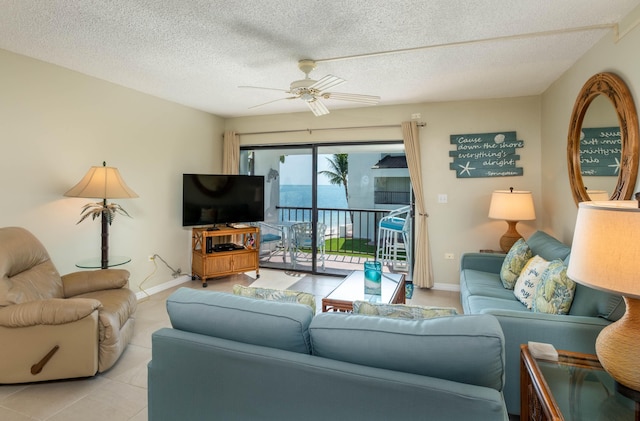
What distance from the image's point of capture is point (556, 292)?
1.98 meters

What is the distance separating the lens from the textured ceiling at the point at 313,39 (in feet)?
7.01

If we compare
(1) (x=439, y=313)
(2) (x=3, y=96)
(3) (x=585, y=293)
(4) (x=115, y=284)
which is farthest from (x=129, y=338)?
(3) (x=585, y=293)

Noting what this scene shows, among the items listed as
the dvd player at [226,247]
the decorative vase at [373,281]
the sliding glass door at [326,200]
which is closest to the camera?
the decorative vase at [373,281]

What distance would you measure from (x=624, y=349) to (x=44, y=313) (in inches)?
119

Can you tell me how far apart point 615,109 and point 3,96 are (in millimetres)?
4770

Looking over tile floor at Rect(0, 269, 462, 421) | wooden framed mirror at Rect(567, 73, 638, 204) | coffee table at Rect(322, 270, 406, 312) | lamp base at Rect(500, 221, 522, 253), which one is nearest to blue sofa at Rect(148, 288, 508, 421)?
tile floor at Rect(0, 269, 462, 421)

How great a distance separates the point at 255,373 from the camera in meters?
1.21

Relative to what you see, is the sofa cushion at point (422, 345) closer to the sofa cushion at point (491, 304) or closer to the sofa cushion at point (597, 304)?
the sofa cushion at point (597, 304)

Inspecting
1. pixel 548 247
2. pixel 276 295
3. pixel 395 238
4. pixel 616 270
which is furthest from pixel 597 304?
pixel 395 238

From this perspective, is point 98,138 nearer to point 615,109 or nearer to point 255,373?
point 255,373

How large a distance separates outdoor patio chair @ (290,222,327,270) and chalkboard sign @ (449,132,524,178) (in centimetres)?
217

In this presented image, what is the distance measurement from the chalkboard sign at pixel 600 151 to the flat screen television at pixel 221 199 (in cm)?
388

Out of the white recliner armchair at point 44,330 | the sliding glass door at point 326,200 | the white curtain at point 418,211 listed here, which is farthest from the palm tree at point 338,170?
the white recliner armchair at point 44,330

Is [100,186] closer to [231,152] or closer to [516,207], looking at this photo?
[231,152]
